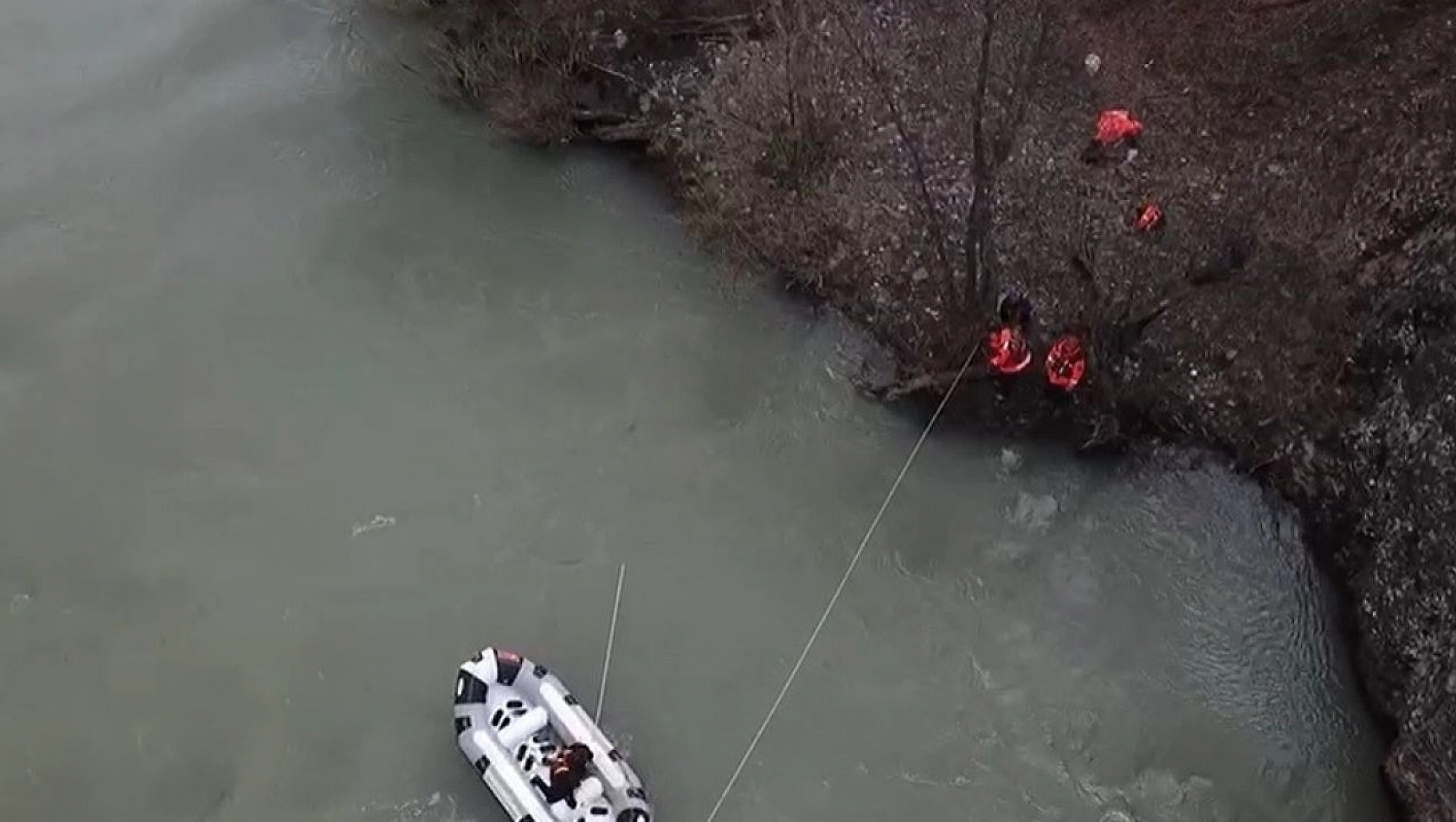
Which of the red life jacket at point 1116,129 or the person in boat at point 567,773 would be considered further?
the red life jacket at point 1116,129

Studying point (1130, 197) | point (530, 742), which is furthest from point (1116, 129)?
point (530, 742)

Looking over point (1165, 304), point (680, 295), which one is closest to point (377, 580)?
point (680, 295)

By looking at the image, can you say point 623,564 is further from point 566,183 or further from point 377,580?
point 566,183

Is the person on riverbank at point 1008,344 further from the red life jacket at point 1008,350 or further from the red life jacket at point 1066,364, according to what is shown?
the red life jacket at point 1066,364

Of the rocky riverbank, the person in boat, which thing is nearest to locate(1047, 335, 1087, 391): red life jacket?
the rocky riverbank

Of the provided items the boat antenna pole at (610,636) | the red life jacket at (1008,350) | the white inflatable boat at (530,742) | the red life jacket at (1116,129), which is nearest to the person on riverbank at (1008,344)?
the red life jacket at (1008,350)

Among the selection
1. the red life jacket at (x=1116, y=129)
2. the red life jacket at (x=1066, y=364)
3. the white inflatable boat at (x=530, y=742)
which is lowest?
the white inflatable boat at (x=530, y=742)

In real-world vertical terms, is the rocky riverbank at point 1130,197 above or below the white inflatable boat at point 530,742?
above
